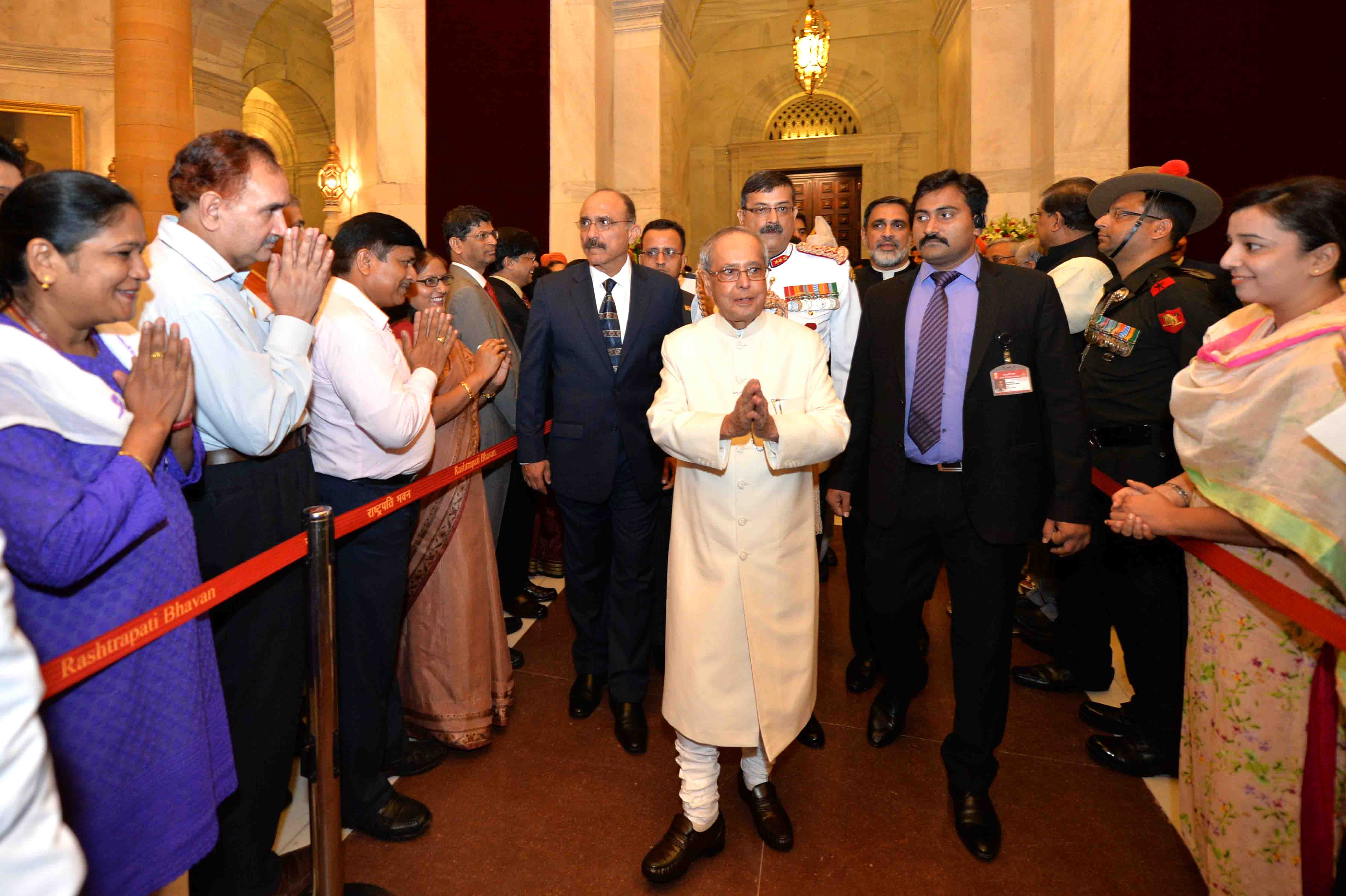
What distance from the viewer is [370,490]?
2.53 metres

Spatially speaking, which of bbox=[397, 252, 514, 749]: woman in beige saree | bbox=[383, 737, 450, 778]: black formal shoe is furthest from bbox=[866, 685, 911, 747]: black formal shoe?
bbox=[383, 737, 450, 778]: black formal shoe

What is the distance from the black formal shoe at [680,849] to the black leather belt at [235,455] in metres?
1.63

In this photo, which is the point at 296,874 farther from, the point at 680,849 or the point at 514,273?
the point at 514,273

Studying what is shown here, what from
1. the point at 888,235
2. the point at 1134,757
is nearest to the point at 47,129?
the point at 888,235

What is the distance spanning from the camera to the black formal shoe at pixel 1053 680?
11.7 ft

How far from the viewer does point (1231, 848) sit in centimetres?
202

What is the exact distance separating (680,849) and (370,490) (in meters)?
1.51

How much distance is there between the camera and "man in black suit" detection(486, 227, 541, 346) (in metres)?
4.62

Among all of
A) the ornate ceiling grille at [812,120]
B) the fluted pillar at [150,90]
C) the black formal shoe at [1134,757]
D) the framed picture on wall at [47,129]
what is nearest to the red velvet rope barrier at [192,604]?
the black formal shoe at [1134,757]

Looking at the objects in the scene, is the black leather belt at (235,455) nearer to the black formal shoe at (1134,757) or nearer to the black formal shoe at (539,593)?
the black formal shoe at (539,593)

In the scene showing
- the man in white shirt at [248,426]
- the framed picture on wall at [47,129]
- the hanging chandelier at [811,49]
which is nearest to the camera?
the man in white shirt at [248,426]

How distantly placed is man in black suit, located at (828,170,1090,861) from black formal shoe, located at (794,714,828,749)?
58 cm

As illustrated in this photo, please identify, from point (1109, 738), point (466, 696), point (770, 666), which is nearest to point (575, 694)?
point (466, 696)

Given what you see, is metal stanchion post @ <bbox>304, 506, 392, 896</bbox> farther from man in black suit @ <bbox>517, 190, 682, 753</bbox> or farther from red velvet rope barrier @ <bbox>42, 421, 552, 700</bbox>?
man in black suit @ <bbox>517, 190, 682, 753</bbox>
